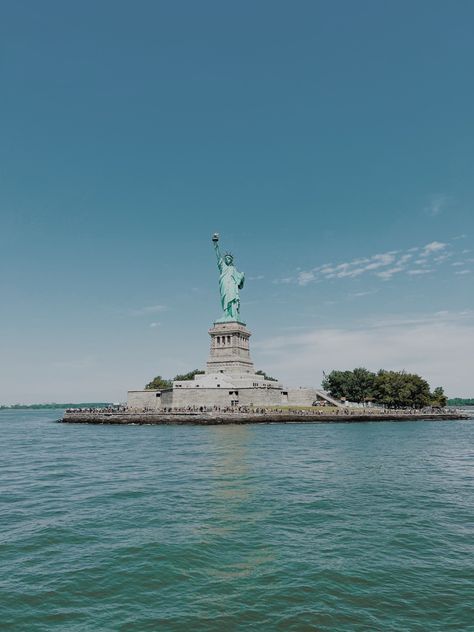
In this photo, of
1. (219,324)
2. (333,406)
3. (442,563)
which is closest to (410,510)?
(442,563)

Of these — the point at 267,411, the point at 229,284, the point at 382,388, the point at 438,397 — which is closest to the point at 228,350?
the point at 229,284

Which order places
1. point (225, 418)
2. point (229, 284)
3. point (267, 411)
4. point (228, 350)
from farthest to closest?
point (229, 284) → point (228, 350) → point (267, 411) → point (225, 418)

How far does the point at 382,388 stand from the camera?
82.2 meters

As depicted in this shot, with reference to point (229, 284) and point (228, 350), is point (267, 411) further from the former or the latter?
point (229, 284)

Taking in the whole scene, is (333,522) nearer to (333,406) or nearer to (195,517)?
(195,517)

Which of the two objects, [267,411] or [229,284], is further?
[229,284]

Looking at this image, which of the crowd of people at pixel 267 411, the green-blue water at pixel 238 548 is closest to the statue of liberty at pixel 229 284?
the crowd of people at pixel 267 411

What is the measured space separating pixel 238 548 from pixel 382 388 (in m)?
74.8

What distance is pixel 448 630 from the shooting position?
26.1 ft

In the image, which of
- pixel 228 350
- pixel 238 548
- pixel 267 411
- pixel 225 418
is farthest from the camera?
pixel 228 350

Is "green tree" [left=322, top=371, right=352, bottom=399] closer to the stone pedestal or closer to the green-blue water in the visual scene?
the stone pedestal

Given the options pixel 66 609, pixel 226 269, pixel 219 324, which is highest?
pixel 226 269

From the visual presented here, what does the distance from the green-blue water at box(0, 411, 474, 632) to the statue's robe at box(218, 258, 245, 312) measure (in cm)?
5396

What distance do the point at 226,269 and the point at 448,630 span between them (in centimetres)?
7266
